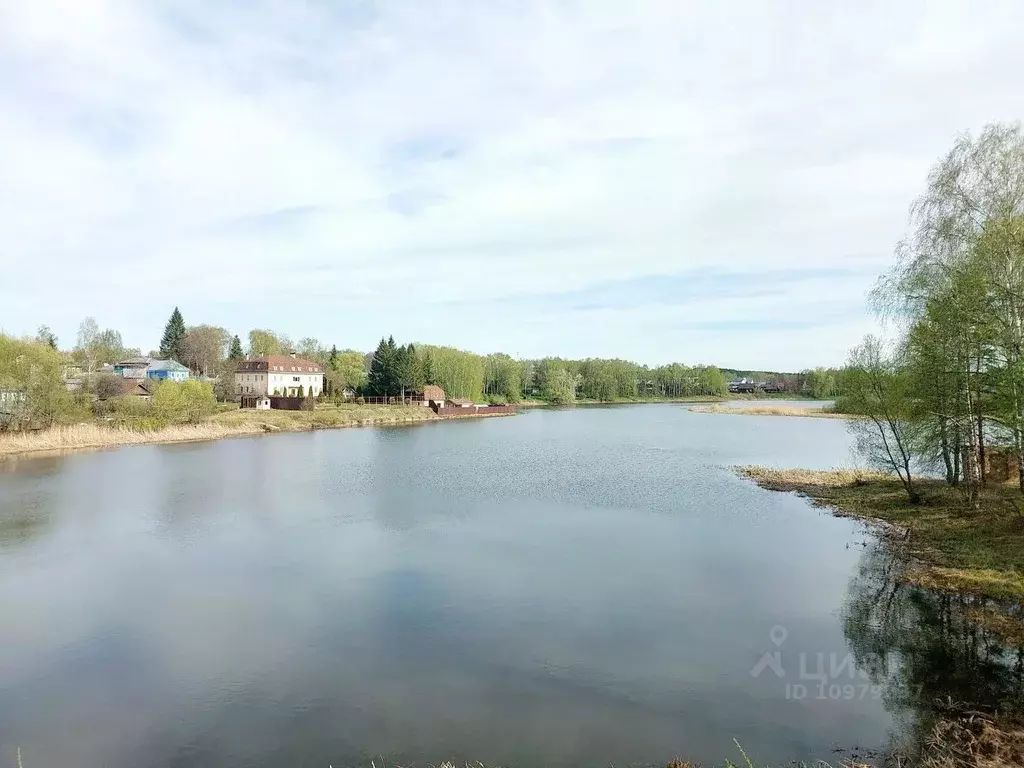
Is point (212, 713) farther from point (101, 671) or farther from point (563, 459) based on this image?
point (563, 459)

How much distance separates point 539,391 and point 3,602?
106000 mm

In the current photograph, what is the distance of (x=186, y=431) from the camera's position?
44.4m

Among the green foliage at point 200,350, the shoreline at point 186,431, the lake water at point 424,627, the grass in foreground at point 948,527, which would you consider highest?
the green foliage at point 200,350

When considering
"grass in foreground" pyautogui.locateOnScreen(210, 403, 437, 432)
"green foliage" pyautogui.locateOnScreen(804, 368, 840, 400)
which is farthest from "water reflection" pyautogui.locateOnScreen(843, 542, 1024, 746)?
"green foliage" pyautogui.locateOnScreen(804, 368, 840, 400)

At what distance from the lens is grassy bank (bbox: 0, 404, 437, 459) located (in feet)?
121

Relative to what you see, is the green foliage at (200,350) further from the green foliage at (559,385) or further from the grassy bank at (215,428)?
the green foliage at (559,385)

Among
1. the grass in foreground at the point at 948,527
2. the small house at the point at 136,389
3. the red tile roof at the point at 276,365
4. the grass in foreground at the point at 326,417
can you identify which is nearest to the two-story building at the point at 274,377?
the red tile roof at the point at 276,365

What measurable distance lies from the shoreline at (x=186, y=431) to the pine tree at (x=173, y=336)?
39.2 meters

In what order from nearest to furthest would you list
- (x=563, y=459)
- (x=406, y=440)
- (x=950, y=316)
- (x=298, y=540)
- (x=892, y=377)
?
(x=950, y=316) → (x=298, y=540) → (x=892, y=377) → (x=563, y=459) → (x=406, y=440)

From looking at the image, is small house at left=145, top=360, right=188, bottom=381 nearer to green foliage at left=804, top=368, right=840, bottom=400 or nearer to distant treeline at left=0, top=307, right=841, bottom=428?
distant treeline at left=0, top=307, right=841, bottom=428

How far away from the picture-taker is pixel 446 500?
946 inches

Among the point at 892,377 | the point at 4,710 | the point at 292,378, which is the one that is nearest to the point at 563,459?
the point at 892,377

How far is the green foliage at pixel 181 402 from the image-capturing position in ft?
152

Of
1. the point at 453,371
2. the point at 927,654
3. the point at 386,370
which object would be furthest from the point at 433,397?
the point at 927,654
